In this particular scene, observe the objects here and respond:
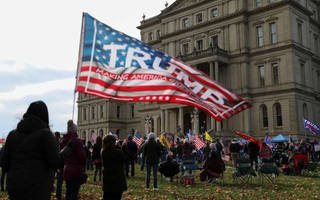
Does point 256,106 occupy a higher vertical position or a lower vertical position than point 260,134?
higher

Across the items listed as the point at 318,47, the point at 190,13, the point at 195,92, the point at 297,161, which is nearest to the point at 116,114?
the point at 190,13

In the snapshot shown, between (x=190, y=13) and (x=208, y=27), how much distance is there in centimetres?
396

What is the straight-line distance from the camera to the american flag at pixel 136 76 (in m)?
7.64

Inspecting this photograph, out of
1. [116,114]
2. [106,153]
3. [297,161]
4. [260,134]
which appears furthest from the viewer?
[116,114]

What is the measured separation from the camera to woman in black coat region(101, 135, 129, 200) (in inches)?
284

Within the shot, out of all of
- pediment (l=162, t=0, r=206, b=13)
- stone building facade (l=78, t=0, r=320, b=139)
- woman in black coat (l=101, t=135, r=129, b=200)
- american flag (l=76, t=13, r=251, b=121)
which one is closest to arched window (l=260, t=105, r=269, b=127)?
stone building facade (l=78, t=0, r=320, b=139)

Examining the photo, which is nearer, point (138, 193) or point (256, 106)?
point (138, 193)

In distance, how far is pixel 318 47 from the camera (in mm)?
53406

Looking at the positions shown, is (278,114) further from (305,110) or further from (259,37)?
(259,37)

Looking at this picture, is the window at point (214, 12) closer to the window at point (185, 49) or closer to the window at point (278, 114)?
the window at point (185, 49)

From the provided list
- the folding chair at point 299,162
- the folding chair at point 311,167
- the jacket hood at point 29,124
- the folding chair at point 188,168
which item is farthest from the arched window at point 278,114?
the jacket hood at point 29,124

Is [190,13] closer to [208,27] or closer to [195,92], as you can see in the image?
[208,27]

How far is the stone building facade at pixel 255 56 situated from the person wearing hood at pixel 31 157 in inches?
1569

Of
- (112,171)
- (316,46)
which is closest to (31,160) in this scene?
(112,171)
